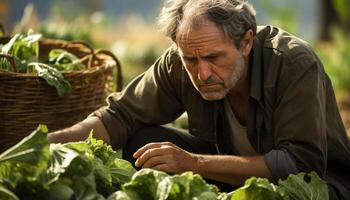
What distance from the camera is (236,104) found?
12.5ft

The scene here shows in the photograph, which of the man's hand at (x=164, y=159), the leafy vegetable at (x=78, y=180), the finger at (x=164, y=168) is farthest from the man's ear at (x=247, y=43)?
the leafy vegetable at (x=78, y=180)

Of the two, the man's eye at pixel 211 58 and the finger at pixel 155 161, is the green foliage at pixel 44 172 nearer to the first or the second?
the finger at pixel 155 161

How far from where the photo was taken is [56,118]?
169 inches

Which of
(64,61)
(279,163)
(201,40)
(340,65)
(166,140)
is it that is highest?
(201,40)

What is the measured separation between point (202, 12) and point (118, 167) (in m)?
0.86

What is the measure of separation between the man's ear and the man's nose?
0.21m

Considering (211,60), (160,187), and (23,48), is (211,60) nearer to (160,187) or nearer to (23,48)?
(160,187)

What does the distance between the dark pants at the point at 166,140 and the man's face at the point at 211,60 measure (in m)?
0.55

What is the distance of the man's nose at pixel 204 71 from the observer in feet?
11.2

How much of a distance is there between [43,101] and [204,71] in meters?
1.17

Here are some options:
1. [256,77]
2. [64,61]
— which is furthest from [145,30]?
[256,77]

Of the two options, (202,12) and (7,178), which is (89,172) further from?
(202,12)

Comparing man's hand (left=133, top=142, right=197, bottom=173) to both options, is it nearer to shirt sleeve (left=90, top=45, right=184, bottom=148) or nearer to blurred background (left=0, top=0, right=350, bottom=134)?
shirt sleeve (left=90, top=45, right=184, bottom=148)

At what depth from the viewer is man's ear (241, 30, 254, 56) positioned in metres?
3.51
